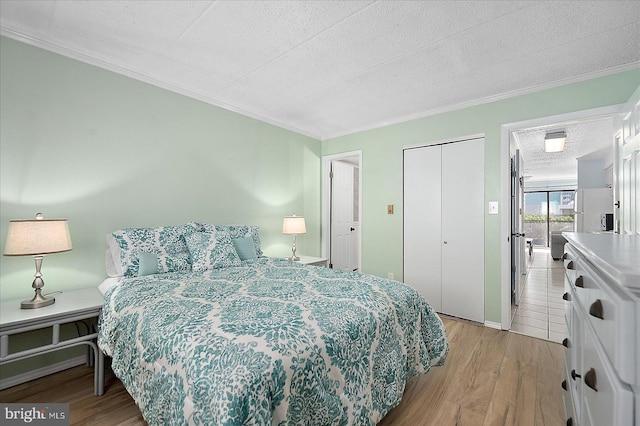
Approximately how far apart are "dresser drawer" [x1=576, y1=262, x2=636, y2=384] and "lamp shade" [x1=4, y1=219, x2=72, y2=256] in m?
2.77

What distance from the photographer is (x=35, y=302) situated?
1.87 meters

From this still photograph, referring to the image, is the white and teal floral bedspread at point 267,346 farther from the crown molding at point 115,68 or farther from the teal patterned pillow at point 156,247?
the crown molding at point 115,68

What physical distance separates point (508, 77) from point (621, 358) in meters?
2.81

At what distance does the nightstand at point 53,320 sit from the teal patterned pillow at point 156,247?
0.32 metres

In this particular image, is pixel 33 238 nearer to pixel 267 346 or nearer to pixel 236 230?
pixel 236 230

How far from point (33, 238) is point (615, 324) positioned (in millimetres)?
2829

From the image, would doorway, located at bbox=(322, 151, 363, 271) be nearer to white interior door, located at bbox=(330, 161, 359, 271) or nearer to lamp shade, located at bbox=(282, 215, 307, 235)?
white interior door, located at bbox=(330, 161, 359, 271)

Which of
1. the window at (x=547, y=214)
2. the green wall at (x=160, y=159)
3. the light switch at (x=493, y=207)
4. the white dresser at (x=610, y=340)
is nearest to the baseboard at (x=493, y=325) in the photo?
the green wall at (x=160, y=159)

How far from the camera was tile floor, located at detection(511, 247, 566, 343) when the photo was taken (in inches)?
116

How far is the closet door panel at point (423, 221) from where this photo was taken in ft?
11.5

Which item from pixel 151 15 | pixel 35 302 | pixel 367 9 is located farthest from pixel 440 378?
pixel 151 15

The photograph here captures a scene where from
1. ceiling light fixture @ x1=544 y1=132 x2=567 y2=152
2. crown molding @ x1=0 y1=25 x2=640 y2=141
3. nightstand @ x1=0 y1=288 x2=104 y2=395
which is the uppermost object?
crown molding @ x1=0 y1=25 x2=640 y2=141

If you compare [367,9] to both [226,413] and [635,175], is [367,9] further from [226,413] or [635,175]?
[226,413]

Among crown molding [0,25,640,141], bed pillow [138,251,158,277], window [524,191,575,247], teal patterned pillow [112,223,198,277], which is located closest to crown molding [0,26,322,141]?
crown molding [0,25,640,141]
